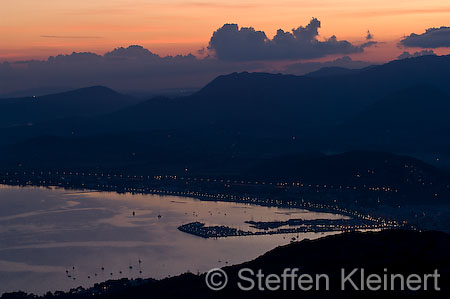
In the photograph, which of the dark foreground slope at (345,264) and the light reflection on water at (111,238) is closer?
the dark foreground slope at (345,264)

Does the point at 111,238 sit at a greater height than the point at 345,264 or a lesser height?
lesser

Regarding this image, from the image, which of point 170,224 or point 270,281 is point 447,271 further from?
point 170,224

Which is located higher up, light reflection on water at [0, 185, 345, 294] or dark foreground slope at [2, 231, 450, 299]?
dark foreground slope at [2, 231, 450, 299]

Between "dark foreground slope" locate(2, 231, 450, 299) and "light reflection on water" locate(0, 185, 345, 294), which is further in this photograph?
"light reflection on water" locate(0, 185, 345, 294)

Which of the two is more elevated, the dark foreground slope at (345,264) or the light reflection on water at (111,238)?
the dark foreground slope at (345,264)

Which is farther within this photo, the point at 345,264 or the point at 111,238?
the point at 111,238
